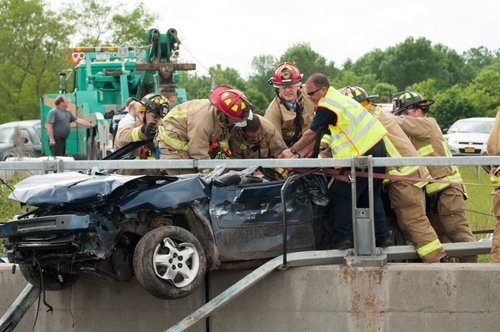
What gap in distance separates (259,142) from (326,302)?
213 cm

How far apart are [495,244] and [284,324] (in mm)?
1676

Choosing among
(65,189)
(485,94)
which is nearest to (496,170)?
(65,189)

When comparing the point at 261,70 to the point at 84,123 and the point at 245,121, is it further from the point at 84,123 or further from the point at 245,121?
the point at 245,121

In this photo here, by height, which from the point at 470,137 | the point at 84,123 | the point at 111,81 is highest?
the point at 111,81

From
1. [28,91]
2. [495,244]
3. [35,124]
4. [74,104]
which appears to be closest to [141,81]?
[74,104]

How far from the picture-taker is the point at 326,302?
6691 millimetres

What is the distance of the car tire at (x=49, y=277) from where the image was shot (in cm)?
686

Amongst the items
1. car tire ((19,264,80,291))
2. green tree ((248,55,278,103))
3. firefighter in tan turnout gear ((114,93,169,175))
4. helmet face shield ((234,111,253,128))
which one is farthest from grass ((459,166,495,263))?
green tree ((248,55,278,103))

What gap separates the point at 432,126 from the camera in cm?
860

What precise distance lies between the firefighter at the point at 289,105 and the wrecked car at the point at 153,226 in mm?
2157

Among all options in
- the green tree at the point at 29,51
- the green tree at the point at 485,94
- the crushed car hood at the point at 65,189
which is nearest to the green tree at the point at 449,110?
the green tree at the point at 485,94

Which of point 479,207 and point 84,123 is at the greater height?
point 84,123

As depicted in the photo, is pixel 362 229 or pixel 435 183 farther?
pixel 435 183

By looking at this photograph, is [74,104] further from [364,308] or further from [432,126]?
[364,308]
